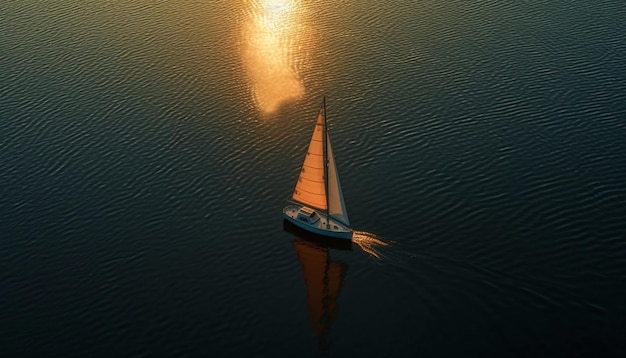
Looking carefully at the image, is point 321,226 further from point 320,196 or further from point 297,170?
point 297,170

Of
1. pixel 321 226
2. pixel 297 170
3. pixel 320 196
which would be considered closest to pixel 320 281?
pixel 321 226

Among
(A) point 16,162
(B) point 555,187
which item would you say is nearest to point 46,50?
(A) point 16,162

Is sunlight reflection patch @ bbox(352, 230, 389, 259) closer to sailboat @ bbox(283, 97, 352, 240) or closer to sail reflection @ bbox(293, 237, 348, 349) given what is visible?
sailboat @ bbox(283, 97, 352, 240)

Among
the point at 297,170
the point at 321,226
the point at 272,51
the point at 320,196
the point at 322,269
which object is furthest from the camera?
the point at 272,51

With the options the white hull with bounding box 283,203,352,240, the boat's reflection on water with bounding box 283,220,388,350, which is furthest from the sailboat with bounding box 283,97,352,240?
the boat's reflection on water with bounding box 283,220,388,350

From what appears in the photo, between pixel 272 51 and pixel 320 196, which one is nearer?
pixel 320 196

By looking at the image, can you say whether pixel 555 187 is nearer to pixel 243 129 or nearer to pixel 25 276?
pixel 243 129

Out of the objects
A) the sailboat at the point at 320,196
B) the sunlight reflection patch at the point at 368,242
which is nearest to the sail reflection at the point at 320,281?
the sailboat at the point at 320,196
